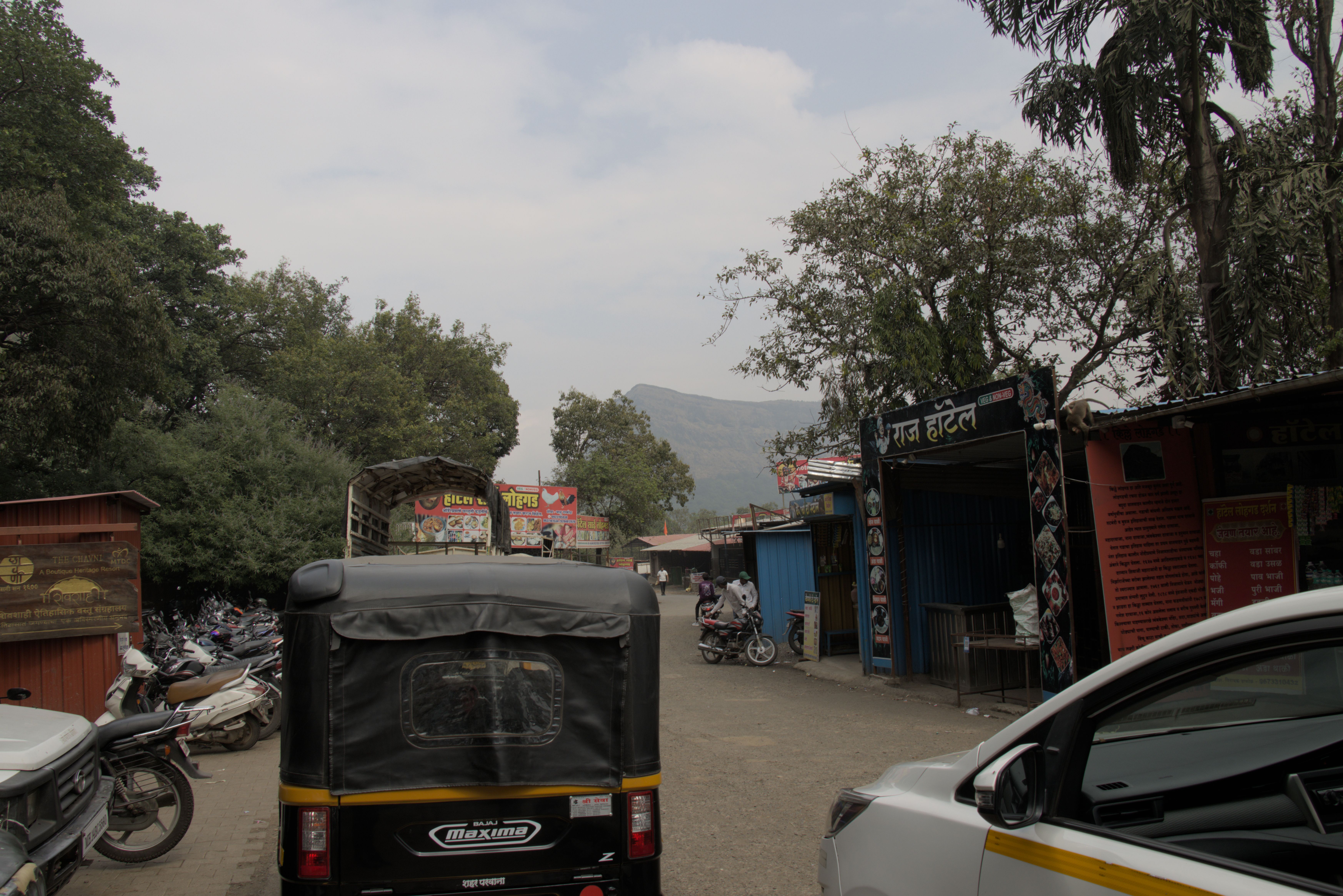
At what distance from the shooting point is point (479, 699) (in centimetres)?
375

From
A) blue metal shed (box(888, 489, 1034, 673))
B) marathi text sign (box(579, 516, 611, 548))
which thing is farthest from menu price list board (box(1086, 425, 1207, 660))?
marathi text sign (box(579, 516, 611, 548))

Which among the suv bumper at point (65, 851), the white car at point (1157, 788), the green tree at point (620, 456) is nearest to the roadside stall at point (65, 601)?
the suv bumper at point (65, 851)

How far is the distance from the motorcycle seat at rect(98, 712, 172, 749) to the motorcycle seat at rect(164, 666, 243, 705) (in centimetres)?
351

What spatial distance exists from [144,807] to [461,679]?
140 inches

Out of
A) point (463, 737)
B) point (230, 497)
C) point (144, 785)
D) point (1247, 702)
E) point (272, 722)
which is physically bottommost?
point (272, 722)

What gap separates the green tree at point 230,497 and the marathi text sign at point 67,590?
6.97m

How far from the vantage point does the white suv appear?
4.08 m

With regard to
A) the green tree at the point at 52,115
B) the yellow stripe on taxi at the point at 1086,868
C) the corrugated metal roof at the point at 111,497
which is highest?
the green tree at the point at 52,115

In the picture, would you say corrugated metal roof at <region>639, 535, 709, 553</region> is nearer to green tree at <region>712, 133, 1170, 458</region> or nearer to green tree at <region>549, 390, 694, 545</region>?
green tree at <region>549, 390, 694, 545</region>

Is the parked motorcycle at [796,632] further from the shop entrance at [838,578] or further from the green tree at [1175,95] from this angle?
the green tree at [1175,95]

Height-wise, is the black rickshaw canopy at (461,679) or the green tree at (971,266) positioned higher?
the green tree at (971,266)

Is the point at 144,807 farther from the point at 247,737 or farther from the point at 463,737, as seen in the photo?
the point at 247,737

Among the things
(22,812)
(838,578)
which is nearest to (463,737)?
(22,812)

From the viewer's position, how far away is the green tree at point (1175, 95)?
11.3m
